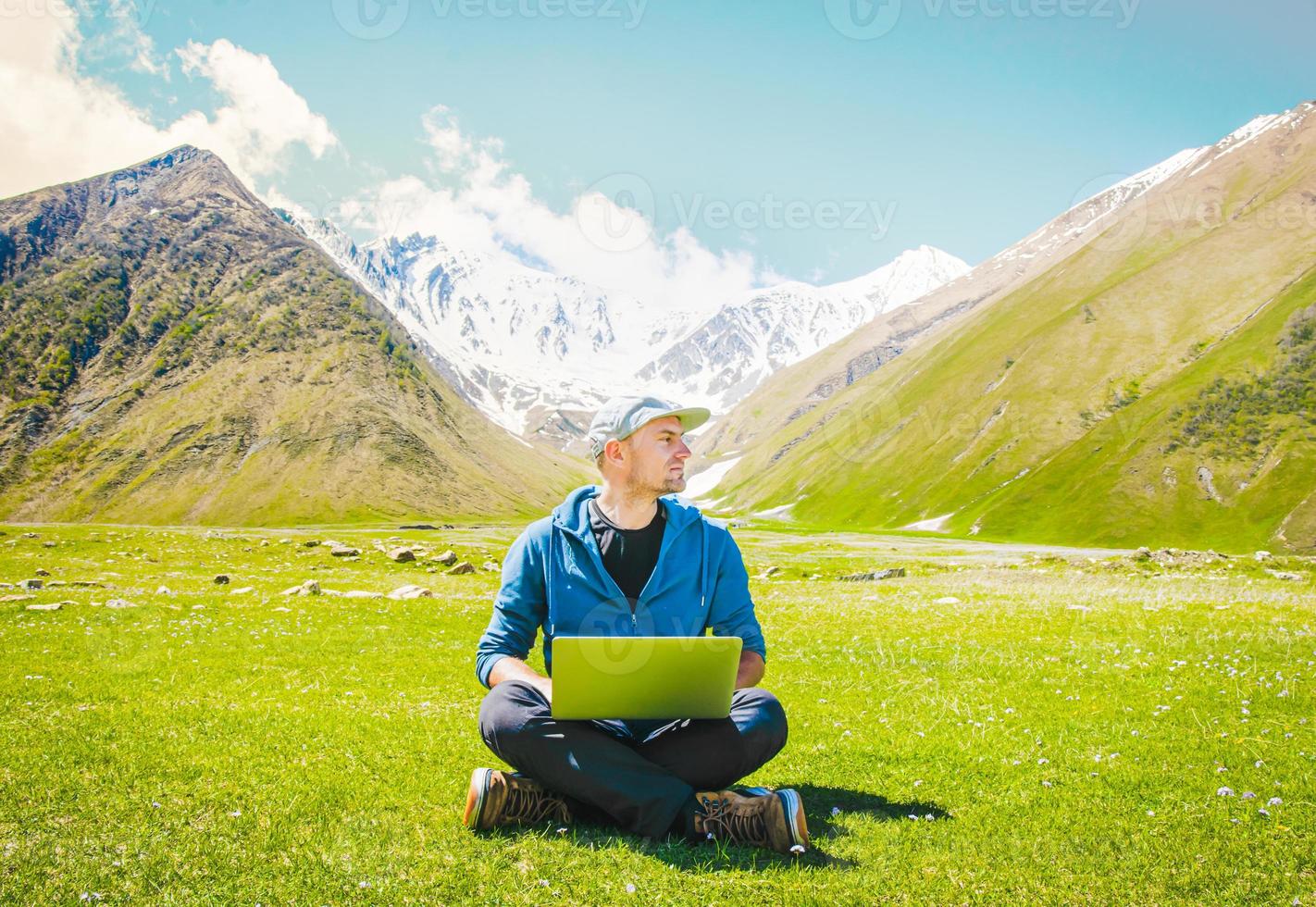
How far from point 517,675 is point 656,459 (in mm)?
2681

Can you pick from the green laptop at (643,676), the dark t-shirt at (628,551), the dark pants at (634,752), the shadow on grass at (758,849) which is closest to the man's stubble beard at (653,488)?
the dark t-shirt at (628,551)

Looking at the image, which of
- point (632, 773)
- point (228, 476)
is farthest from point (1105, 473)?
point (228, 476)

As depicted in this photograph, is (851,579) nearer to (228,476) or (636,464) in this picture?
(636,464)

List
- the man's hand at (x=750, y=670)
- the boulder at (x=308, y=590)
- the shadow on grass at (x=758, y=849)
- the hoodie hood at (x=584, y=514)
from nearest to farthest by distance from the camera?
the shadow on grass at (x=758, y=849) < the man's hand at (x=750, y=670) < the hoodie hood at (x=584, y=514) < the boulder at (x=308, y=590)

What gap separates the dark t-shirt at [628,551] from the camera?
8.21 m

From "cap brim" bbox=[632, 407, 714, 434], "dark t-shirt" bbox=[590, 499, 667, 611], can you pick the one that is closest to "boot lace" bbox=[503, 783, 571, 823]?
"dark t-shirt" bbox=[590, 499, 667, 611]

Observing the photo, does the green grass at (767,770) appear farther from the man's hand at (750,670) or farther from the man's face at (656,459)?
the man's face at (656,459)

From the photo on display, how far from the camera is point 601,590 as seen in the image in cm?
796

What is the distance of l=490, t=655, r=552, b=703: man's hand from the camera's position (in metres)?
7.52

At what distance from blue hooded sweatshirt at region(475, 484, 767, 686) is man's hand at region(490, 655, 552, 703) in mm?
119

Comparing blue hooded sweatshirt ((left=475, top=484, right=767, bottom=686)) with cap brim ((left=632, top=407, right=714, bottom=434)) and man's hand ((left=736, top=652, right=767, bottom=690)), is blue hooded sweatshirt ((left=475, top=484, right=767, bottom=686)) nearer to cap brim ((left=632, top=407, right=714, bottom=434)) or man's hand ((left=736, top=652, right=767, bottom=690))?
man's hand ((left=736, top=652, right=767, bottom=690))

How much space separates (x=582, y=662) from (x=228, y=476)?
220 meters

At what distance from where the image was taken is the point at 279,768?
8.63 m

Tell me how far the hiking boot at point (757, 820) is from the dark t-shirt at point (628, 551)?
219 centimetres
